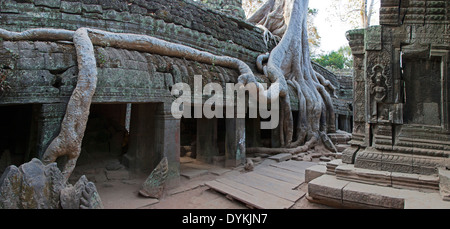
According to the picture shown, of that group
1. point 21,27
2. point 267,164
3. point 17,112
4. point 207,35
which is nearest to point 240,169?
point 267,164

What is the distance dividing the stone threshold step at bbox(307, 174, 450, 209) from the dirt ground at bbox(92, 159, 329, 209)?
28 centimetres

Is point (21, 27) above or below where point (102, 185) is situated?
above

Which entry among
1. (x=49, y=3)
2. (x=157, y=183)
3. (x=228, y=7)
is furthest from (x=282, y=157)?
(x=228, y=7)

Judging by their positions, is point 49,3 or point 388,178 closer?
point 388,178

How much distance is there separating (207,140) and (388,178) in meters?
4.25

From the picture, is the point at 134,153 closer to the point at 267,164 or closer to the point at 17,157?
the point at 17,157

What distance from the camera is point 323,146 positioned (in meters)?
8.59

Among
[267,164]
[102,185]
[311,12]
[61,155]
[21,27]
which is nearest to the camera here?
[61,155]

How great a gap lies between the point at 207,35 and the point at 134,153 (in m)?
3.53

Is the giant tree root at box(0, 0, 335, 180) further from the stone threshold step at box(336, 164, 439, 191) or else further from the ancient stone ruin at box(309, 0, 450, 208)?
the stone threshold step at box(336, 164, 439, 191)

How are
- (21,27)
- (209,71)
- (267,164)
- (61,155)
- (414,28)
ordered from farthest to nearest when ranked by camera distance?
(267,164), (209,71), (21,27), (414,28), (61,155)

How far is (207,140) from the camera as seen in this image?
6.55 m

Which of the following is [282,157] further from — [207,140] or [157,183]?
[157,183]

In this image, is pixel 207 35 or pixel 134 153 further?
pixel 207 35
